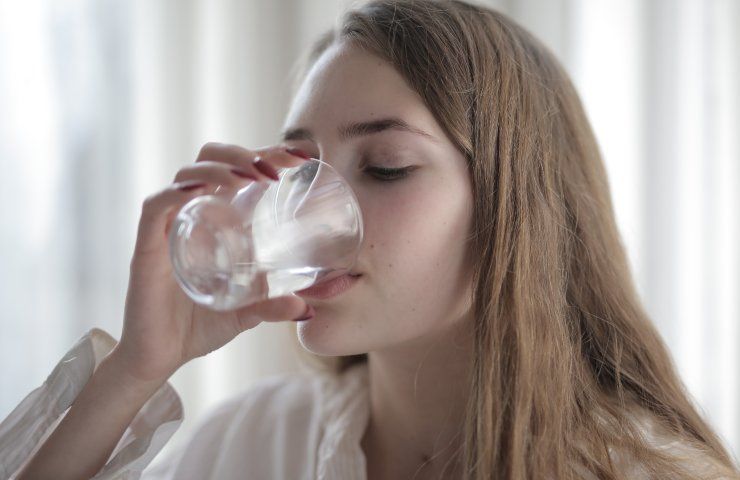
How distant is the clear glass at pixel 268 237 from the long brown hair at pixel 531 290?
0.20 meters

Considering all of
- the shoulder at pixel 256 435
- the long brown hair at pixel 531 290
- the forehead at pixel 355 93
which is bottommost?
the shoulder at pixel 256 435

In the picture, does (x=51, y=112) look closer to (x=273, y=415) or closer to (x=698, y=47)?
(x=273, y=415)

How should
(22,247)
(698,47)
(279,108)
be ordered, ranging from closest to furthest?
1. (22,247)
2. (698,47)
3. (279,108)

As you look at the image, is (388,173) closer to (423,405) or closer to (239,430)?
(423,405)

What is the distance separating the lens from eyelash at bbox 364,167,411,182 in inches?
35.0

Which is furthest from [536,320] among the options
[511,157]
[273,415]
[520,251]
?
[273,415]

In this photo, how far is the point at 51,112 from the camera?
1.38 meters

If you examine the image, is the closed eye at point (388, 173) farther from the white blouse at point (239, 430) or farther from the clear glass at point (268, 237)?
the white blouse at point (239, 430)

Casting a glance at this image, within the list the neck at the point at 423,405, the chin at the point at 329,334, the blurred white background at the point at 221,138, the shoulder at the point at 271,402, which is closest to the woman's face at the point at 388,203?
the chin at the point at 329,334

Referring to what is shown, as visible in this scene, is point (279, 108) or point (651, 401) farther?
point (279, 108)

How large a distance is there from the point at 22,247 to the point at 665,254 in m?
1.32

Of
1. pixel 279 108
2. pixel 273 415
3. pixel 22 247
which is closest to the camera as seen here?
pixel 273 415

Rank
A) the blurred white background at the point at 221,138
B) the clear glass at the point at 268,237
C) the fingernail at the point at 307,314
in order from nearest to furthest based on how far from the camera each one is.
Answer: the clear glass at the point at 268,237 → the fingernail at the point at 307,314 → the blurred white background at the point at 221,138

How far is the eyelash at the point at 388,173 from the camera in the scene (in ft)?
2.91
